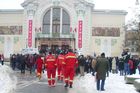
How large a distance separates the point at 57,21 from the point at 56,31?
1654mm

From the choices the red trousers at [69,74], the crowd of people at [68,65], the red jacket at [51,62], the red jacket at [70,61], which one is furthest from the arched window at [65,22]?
the red trousers at [69,74]

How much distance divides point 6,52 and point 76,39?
Result: 40.0 ft

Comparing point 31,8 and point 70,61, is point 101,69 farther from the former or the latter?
point 31,8

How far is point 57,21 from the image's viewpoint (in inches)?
2953

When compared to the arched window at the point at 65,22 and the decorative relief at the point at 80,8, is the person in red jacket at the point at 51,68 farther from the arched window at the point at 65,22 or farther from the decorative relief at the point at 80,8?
the arched window at the point at 65,22

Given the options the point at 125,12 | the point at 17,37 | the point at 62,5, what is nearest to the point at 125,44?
the point at 125,12

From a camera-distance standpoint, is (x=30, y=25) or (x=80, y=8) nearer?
(x=30, y=25)

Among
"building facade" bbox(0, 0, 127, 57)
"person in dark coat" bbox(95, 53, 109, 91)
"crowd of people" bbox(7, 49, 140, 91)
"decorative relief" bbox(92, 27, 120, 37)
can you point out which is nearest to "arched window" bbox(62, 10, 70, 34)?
"building facade" bbox(0, 0, 127, 57)

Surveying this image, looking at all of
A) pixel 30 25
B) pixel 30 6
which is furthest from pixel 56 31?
pixel 30 6

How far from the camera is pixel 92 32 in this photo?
75500 millimetres

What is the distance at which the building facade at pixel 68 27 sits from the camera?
243 ft

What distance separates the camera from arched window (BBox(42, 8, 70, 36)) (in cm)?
7488

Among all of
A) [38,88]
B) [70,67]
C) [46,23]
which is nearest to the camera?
[70,67]

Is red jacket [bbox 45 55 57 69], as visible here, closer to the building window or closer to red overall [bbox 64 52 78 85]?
red overall [bbox 64 52 78 85]
